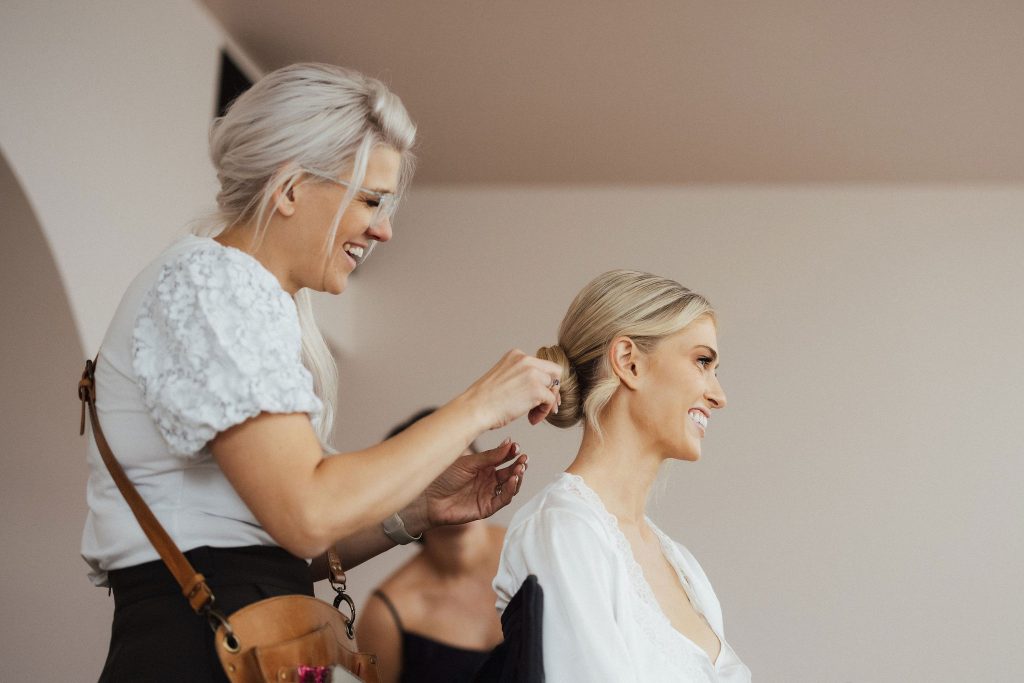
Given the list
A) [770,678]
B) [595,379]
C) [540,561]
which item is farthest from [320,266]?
[770,678]

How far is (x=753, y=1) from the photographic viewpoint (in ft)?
12.4

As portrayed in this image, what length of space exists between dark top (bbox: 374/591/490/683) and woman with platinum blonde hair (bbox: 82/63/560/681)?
1.51 metres

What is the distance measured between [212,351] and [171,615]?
0.31 meters

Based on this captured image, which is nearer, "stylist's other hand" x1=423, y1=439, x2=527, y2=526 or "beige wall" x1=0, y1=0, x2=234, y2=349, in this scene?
"stylist's other hand" x1=423, y1=439, x2=527, y2=526

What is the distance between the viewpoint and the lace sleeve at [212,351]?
45.8 inches

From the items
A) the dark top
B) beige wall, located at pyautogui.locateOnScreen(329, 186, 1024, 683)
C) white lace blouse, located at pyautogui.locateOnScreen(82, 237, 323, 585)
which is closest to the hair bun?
white lace blouse, located at pyautogui.locateOnScreen(82, 237, 323, 585)

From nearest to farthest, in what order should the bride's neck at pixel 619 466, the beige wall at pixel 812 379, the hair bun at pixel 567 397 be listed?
the bride's neck at pixel 619 466, the hair bun at pixel 567 397, the beige wall at pixel 812 379

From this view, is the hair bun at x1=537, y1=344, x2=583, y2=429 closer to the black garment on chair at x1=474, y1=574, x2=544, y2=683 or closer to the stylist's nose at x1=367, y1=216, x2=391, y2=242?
the black garment on chair at x1=474, y1=574, x2=544, y2=683

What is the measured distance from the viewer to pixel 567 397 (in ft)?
6.70

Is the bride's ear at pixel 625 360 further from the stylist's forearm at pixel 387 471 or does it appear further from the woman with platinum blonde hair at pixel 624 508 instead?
the stylist's forearm at pixel 387 471

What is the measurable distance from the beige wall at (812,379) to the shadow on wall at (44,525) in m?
2.23

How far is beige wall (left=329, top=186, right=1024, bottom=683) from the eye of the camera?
14.9 ft

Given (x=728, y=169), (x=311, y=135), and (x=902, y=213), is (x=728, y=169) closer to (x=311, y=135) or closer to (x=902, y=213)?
(x=902, y=213)

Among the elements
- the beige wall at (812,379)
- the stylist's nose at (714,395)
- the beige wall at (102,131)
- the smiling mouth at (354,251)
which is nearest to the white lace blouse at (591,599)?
the stylist's nose at (714,395)
